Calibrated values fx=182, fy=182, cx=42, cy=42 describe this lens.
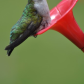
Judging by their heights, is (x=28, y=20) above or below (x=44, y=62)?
above

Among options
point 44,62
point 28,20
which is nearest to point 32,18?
point 28,20

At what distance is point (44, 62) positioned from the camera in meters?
3.93

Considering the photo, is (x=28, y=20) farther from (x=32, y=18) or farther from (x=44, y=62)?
Answer: (x=44, y=62)

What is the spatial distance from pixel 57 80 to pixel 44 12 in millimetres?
2436

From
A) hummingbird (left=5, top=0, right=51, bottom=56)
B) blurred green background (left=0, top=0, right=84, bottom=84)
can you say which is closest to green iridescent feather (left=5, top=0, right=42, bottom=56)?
hummingbird (left=5, top=0, right=51, bottom=56)

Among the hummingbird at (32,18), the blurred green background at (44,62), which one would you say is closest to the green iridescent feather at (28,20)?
the hummingbird at (32,18)

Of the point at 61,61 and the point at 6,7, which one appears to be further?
the point at 6,7

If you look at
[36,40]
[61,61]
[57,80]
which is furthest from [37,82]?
[36,40]

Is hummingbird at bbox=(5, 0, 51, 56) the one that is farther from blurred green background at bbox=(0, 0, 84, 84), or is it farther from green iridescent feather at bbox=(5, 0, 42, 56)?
blurred green background at bbox=(0, 0, 84, 84)

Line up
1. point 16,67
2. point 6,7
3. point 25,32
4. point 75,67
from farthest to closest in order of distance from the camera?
1. point 6,7
2. point 16,67
3. point 75,67
4. point 25,32

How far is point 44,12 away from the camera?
156cm

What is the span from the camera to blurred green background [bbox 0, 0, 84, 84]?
12.3 ft

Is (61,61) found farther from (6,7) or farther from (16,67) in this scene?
(6,7)

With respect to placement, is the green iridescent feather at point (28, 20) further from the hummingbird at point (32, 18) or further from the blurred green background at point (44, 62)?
the blurred green background at point (44, 62)
